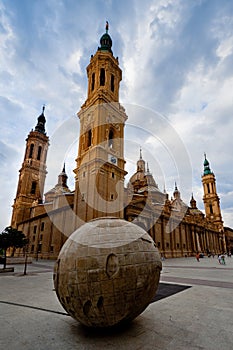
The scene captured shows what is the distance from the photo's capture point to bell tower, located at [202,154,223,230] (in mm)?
80438

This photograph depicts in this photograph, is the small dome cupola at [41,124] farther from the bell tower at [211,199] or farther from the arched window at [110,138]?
the bell tower at [211,199]

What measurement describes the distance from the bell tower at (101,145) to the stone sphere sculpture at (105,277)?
2393 cm

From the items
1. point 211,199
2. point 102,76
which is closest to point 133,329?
point 102,76

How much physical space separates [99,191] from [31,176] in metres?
36.1

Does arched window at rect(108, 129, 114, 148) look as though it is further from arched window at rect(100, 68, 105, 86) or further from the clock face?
arched window at rect(100, 68, 105, 86)

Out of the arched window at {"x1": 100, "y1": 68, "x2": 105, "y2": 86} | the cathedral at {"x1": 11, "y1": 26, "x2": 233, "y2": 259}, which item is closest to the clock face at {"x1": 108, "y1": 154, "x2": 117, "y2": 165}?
the cathedral at {"x1": 11, "y1": 26, "x2": 233, "y2": 259}

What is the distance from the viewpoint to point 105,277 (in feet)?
13.0

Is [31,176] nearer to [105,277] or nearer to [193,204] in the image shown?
[193,204]

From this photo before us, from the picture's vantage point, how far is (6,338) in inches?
159

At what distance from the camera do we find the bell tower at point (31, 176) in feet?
180

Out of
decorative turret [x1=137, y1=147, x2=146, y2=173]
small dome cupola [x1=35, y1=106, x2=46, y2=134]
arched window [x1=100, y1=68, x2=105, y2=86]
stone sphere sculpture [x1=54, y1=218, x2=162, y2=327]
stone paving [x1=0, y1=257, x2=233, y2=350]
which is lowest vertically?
stone paving [x1=0, y1=257, x2=233, y2=350]

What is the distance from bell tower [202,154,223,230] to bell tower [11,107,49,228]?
63697 millimetres

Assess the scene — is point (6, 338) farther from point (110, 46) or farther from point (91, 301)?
point (110, 46)

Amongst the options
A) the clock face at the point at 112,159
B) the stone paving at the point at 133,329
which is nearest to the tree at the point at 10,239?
the stone paving at the point at 133,329
